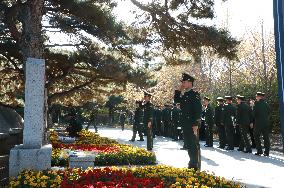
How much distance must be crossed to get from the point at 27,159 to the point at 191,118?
337cm

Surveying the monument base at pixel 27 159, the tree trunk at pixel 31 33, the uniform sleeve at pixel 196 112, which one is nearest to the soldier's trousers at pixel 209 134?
the tree trunk at pixel 31 33

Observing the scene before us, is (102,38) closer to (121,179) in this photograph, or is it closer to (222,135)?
(222,135)

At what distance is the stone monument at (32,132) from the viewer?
8.06 m

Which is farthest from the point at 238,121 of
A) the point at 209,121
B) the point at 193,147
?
the point at 193,147

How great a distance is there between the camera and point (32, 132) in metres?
8.21

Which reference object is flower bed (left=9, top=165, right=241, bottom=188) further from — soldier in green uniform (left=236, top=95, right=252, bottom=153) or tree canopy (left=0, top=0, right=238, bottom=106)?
soldier in green uniform (left=236, top=95, right=252, bottom=153)

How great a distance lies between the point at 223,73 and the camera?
3947cm

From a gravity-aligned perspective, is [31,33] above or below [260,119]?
above

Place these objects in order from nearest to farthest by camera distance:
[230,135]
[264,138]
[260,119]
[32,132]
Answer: [32,132], [264,138], [260,119], [230,135]

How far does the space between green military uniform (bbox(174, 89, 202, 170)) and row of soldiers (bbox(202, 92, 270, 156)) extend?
222 inches

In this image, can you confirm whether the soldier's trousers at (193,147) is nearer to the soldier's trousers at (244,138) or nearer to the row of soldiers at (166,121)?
the soldier's trousers at (244,138)

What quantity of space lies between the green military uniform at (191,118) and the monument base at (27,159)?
287cm

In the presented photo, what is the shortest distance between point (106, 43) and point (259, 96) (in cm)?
553

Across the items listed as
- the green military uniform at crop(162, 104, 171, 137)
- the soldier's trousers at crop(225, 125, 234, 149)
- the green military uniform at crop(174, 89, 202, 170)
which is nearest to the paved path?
the green military uniform at crop(174, 89, 202, 170)
